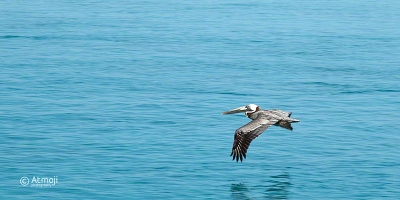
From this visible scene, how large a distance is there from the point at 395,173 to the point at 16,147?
1196cm

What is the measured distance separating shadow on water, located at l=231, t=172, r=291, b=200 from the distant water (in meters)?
0.06

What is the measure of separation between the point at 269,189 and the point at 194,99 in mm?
10760

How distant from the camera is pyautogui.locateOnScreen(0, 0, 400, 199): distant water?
25219 mm

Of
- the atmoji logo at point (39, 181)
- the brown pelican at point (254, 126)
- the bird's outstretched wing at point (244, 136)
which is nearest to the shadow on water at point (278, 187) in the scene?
the brown pelican at point (254, 126)

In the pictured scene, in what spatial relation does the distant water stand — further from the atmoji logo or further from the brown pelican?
the brown pelican

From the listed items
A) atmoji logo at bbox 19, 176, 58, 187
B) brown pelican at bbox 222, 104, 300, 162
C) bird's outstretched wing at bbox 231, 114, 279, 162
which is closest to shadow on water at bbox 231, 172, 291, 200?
brown pelican at bbox 222, 104, 300, 162

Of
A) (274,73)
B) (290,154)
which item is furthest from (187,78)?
(290,154)

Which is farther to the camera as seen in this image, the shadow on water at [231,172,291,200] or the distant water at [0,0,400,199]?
the distant water at [0,0,400,199]

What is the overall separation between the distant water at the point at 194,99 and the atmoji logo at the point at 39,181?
0.12 meters

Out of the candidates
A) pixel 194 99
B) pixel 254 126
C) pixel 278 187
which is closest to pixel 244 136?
pixel 254 126

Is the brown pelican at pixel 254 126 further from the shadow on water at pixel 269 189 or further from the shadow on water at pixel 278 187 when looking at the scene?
the shadow on water at pixel 278 187

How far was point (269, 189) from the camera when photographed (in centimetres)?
2450

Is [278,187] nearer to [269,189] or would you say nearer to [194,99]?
[269,189]

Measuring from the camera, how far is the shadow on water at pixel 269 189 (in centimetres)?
2392
